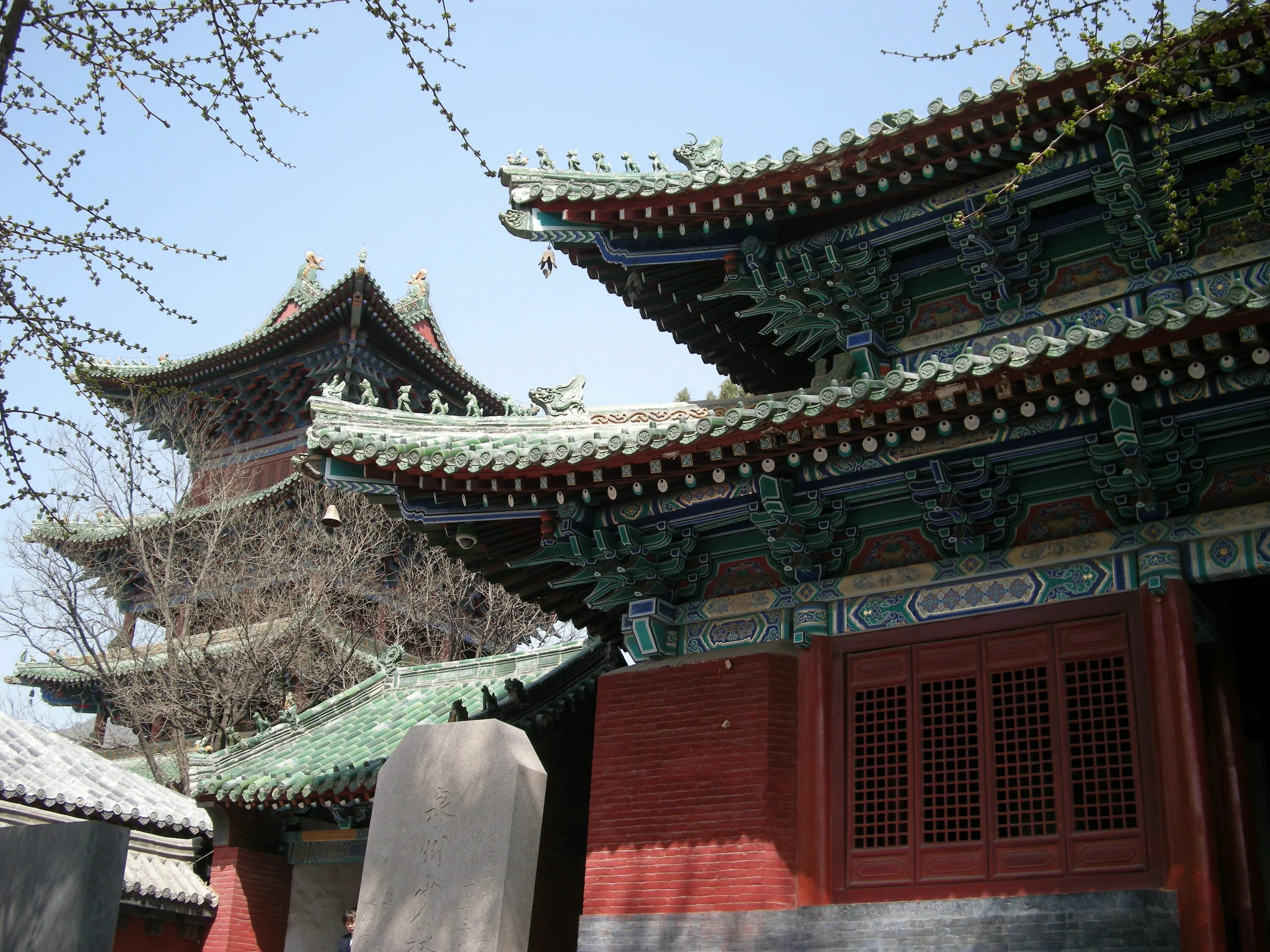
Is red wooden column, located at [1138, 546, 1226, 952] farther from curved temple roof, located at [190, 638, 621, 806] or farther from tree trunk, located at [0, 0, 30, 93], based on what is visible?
tree trunk, located at [0, 0, 30, 93]

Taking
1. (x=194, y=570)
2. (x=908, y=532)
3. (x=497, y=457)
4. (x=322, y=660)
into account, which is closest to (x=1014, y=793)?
(x=908, y=532)

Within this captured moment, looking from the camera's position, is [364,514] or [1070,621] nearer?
[1070,621]

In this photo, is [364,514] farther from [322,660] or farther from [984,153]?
[984,153]

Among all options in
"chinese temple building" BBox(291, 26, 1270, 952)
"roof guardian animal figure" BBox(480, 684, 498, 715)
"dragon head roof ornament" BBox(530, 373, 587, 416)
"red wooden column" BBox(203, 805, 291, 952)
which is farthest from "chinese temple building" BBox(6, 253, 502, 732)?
"chinese temple building" BBox(291, 26, 1270, 952)

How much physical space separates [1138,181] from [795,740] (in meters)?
4.38

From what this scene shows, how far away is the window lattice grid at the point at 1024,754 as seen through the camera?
24.6ft

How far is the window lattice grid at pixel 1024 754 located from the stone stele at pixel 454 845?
10.0 ft

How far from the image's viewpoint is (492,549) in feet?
32.0

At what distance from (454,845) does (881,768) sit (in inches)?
128

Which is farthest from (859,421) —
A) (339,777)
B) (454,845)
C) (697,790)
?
(339,777)

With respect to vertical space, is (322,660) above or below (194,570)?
below

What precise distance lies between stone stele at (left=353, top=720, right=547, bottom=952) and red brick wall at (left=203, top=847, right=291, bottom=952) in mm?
7813

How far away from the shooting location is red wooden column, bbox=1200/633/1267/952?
727 cm

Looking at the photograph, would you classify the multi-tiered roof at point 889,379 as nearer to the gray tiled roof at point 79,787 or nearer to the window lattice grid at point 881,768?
the window lattice grid at point 881,768
